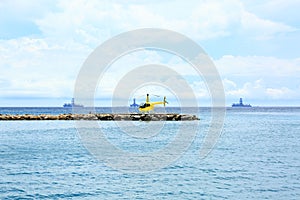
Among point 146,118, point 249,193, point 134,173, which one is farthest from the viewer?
point 146,118

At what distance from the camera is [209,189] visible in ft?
80.7

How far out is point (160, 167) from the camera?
32.2 metres

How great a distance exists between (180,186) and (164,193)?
1.94 meters

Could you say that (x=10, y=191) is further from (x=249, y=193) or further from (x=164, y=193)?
(x=249, y=193)

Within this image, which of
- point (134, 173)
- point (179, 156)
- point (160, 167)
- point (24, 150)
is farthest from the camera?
point (24, 150)

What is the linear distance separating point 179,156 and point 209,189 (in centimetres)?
1424

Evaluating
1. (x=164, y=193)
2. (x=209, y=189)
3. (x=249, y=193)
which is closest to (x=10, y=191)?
(x=164, y=193)

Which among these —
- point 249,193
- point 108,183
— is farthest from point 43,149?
point 249,193

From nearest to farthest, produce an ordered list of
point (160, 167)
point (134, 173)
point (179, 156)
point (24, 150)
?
1. point (134, 173)
2. point (160, 167)
3. point (179, 156)
4. point (24, 150)

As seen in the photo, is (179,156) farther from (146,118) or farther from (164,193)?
(146,118)

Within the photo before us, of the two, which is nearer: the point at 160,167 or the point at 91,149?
the point at 160,167

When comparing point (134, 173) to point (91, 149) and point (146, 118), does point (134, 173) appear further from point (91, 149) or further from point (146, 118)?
point (146, 118)

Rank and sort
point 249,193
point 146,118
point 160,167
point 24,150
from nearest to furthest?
point 249,193
point 160,167
point 24,150
point 146,118

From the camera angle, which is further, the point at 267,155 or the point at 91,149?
the point at 91,149
